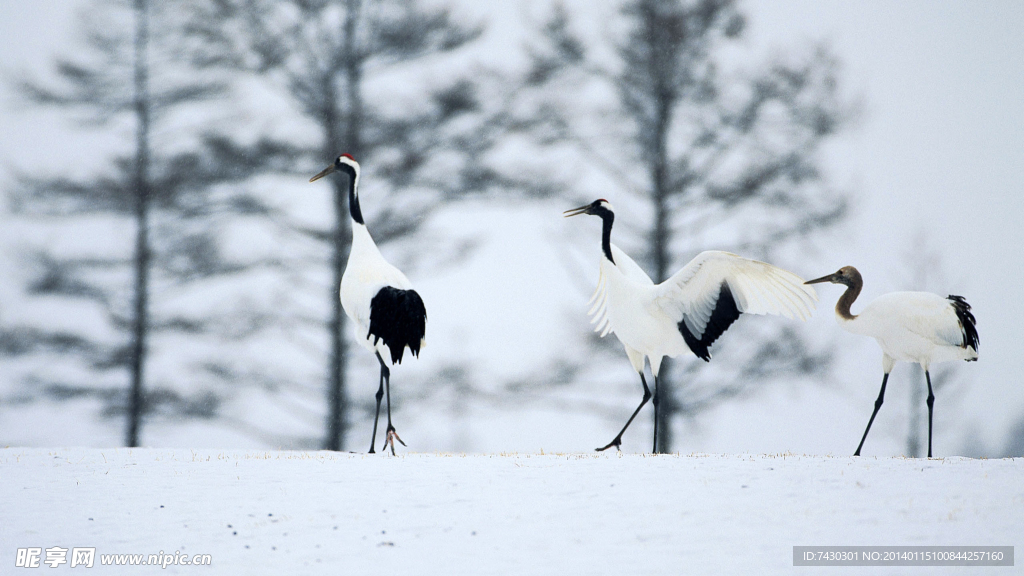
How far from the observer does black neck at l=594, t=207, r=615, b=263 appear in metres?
8.77

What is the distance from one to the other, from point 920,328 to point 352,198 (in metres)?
5.76

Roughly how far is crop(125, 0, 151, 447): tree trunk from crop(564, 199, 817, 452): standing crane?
7830 mm

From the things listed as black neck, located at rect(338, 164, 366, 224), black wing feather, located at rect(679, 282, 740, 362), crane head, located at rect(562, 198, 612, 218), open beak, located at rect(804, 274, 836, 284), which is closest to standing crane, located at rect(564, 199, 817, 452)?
black wing feather, located at rect(679, 282, 740, 362)

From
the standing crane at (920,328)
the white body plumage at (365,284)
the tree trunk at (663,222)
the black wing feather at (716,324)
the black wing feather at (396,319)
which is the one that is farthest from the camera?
the tree trunk at (663,222)

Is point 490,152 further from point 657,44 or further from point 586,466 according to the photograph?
point 586,466

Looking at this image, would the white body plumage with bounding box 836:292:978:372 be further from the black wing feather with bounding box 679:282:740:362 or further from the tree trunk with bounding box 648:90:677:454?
the tree trunk with bounding box 648:90:677:454

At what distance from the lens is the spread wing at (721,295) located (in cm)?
802

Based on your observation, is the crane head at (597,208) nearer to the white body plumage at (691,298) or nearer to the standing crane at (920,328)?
the white body plumage at (691,298)

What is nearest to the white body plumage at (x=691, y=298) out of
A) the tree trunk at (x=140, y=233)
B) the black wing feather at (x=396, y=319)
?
the black wing feather at (x=396, y=319)

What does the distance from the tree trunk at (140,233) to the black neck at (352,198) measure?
16.7 feet

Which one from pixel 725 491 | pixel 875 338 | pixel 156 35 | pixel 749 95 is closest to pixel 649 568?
pixel 725 491

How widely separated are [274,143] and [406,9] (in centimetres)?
291

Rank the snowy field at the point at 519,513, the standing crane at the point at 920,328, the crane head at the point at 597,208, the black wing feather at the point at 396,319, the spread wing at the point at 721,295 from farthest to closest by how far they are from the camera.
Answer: the crane head at the point at 597,208 → the black wing feather at the point at 396,319 → the standing crane at the point at 920,328 → the spread wing at the point at 721,295 → the snowy field at the point at 519,513

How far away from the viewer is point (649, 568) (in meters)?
5.19
